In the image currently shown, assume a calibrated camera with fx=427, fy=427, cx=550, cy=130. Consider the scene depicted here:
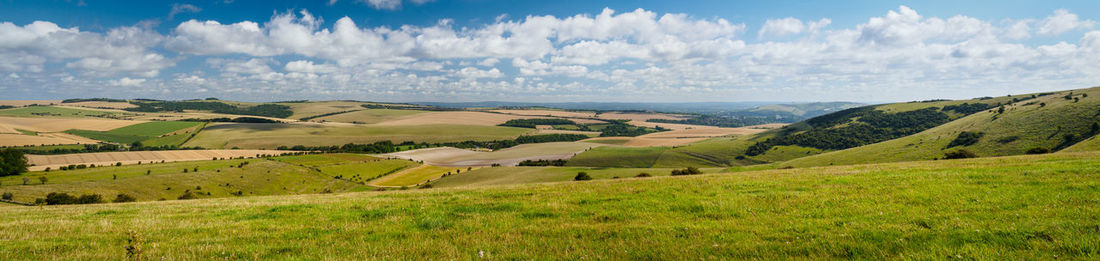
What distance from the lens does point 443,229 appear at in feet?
34.2

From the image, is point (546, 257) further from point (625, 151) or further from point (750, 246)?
point (625, 151)

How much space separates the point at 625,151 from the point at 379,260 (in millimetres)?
151427

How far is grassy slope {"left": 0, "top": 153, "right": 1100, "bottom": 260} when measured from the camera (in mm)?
7332

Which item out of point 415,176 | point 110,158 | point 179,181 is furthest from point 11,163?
point 415,176

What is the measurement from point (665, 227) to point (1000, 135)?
126 metres

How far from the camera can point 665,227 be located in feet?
31.1

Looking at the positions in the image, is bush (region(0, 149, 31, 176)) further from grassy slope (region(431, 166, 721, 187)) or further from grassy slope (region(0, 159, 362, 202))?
grassy slope (region(431, 166, 721, 187))

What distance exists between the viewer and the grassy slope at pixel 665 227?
7.33 m

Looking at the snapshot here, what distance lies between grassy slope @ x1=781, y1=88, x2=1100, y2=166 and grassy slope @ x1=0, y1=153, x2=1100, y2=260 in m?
89.3

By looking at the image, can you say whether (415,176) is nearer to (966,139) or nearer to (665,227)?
(665,227)

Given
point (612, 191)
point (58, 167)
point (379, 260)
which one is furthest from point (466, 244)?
point (58, 167)

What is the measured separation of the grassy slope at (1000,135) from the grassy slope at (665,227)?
89.3 meters

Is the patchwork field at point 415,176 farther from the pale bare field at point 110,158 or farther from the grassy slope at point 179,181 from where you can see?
the pale bare field at point 110,158

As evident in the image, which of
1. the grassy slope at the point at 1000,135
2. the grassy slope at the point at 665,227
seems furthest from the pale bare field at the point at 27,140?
the grassy slope at the point at 1000,135
